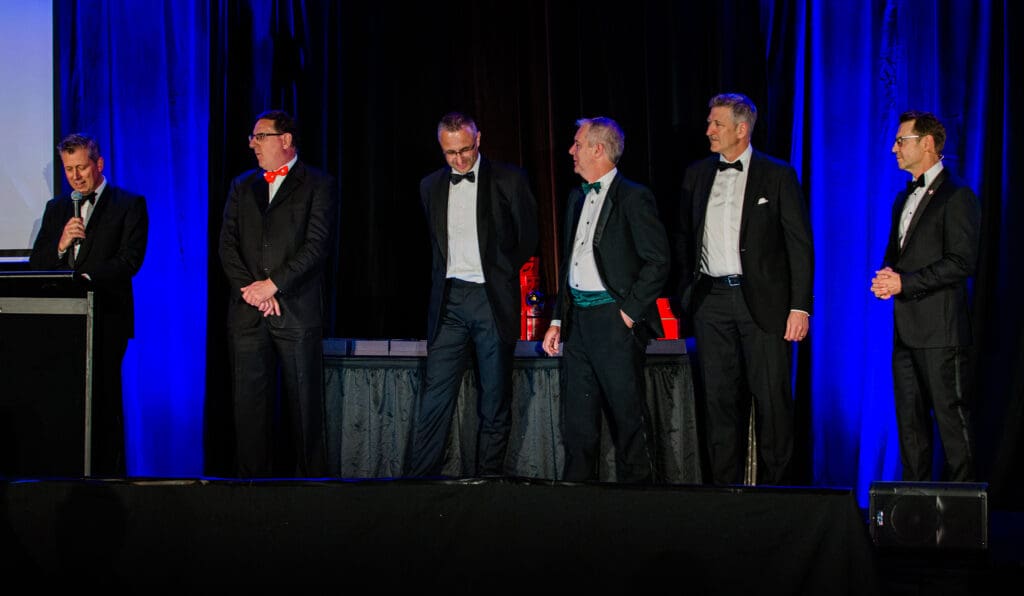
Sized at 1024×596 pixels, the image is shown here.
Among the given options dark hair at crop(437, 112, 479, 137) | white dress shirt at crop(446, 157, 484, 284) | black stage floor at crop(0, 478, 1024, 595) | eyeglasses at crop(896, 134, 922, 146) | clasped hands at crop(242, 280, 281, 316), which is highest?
dark hair at crop(437, 112, 479, 137)

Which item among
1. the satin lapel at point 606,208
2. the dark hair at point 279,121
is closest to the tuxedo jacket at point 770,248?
A: the satin lapel at point 606,208

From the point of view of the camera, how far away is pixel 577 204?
4.50 meters

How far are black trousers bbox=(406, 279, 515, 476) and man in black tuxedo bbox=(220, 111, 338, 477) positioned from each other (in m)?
0.51

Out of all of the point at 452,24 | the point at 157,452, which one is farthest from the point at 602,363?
the point at 157,452

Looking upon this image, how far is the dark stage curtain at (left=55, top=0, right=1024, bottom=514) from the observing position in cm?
482

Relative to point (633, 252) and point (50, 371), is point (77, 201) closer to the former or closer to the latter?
point (50, 371)

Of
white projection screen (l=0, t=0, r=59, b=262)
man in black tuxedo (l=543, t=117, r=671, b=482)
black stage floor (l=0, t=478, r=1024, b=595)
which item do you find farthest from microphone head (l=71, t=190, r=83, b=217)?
man in black tuxedo (l=543, t=117, r=671, b=482)

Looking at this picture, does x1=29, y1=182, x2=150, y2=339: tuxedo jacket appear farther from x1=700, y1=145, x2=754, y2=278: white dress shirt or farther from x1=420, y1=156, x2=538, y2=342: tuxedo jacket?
x1=700, y1=145, x2=754, y2=278: white dress shirt

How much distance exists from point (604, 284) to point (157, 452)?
9.71ft

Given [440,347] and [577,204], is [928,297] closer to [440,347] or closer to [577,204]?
[577,204]

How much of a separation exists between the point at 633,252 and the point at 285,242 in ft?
5.28

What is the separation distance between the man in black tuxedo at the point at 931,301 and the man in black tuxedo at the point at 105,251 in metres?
3.36

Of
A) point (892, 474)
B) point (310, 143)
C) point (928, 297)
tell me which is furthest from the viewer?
point (310, 143)

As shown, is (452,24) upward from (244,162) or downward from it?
upward
